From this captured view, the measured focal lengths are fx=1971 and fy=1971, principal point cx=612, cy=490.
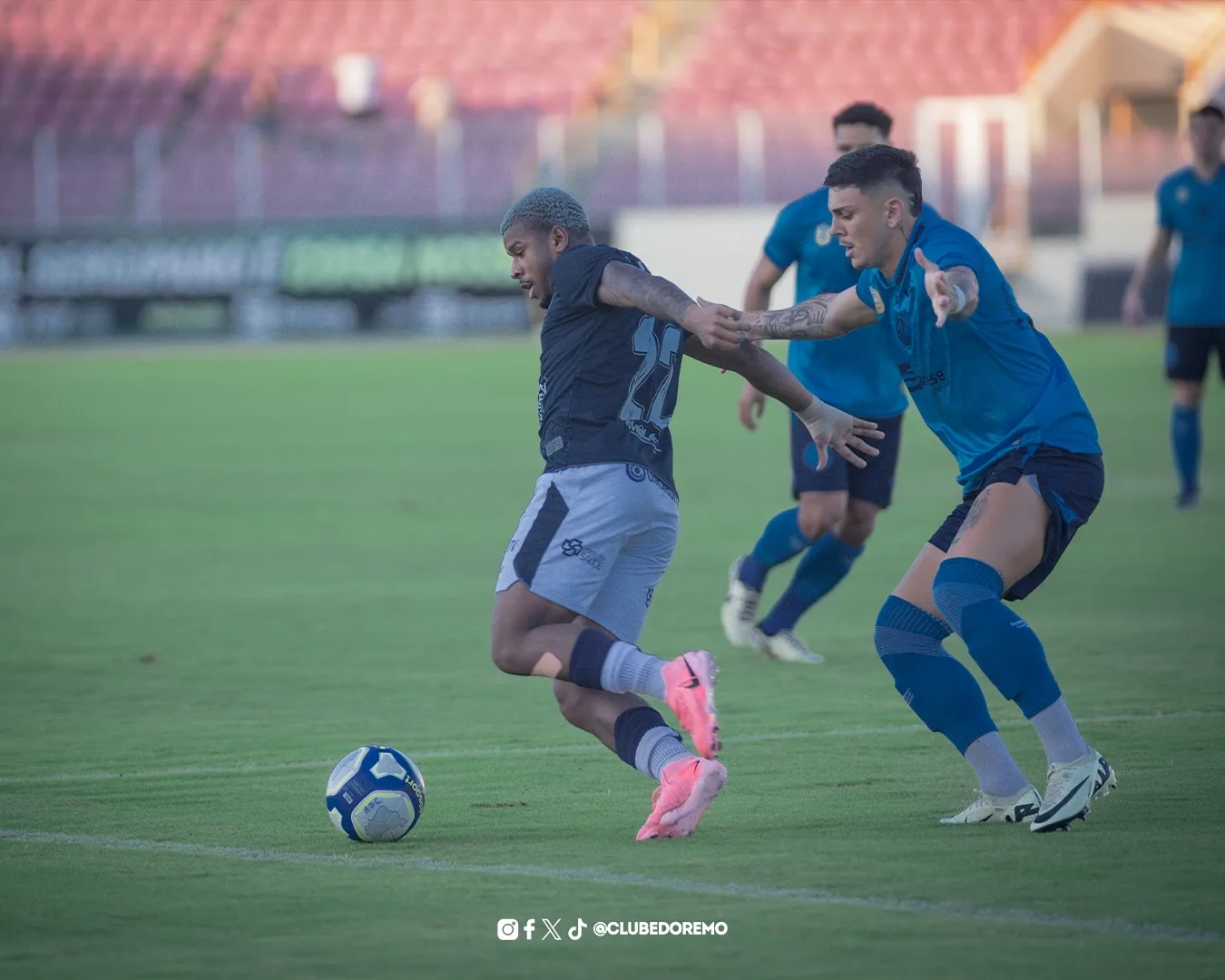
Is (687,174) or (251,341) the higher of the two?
(687,174)

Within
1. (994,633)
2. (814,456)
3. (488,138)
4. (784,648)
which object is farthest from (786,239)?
(488,138)

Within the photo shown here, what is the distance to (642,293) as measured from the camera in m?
5.30

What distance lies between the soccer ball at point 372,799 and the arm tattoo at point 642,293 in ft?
4.81

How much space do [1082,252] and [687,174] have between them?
7.29 m

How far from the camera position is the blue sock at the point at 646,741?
18.0ft

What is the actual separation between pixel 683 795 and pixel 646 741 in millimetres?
228

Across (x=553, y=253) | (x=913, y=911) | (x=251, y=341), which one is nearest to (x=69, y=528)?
(x=553, y=253)

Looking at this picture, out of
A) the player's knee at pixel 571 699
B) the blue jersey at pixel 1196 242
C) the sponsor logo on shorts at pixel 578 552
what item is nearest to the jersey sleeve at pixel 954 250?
the sponsor logo on shorts at pixel 578 552

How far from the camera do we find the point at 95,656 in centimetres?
914

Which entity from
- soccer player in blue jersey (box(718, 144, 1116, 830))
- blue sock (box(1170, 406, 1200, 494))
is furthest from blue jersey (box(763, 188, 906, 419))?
blue sock (box(1170, 406, 1200, 494))

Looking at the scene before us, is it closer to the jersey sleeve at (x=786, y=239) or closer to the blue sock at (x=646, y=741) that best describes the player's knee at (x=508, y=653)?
the blue sock at (x=646, y=741)

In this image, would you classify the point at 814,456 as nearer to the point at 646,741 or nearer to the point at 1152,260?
the point at 646,741

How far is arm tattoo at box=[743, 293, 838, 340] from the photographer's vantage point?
5.82 meters

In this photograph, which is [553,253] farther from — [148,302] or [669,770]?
[148,302]
